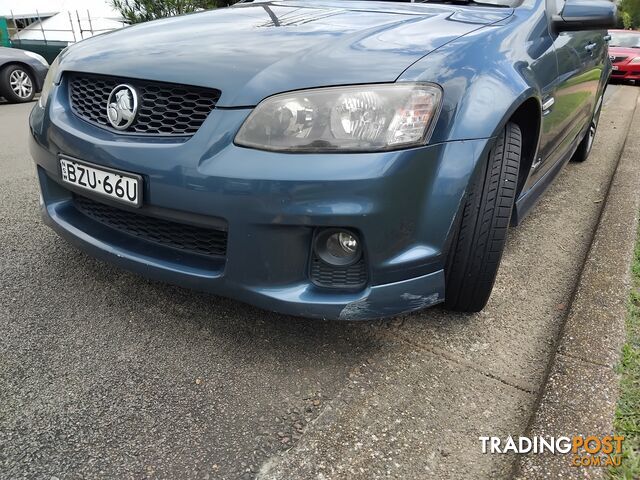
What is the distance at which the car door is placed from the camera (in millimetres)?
2344

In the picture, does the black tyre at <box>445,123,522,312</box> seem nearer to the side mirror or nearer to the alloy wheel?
the side mirror

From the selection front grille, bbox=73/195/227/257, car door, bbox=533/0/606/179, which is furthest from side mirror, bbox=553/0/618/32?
front grille, bbox=73/195/227/257

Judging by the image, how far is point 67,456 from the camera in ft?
4.50

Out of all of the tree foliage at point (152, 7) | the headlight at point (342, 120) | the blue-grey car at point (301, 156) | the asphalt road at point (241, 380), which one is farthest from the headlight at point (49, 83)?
the tree foliage at point (152, 7)

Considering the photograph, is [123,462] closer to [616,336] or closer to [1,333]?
[1,333]

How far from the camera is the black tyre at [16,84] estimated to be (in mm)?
7449

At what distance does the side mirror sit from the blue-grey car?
1.57ft

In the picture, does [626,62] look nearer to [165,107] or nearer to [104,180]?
[165,107]

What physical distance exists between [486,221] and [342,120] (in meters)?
0.63

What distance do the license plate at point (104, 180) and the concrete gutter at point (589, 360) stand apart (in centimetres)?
132

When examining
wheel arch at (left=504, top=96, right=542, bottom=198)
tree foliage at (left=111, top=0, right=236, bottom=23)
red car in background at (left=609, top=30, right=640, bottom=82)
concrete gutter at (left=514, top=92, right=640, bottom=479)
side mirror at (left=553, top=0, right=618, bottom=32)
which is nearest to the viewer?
concrete gutter at (left=514, top=92, right=640, bottom=479)

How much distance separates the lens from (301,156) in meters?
1.48

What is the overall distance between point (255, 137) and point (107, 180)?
20.4 inches

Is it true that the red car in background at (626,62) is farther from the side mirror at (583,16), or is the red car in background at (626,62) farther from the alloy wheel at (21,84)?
the alloy wheel at (21,84)
